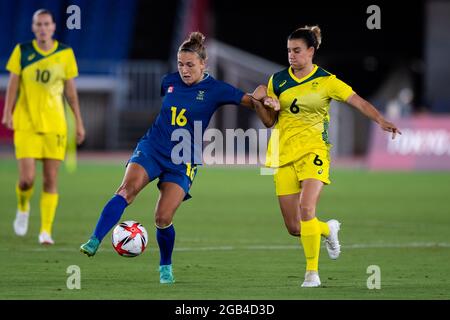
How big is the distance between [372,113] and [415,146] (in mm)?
17722

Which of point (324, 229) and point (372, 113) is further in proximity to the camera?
point (324, 229)

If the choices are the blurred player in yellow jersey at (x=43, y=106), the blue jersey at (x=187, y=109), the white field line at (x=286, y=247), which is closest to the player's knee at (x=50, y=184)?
the blurred player in yellow jersey at (x=43, y=106)

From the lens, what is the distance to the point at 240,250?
1209 centimetres

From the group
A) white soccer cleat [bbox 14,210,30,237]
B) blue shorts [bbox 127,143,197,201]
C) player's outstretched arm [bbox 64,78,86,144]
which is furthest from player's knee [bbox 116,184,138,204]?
white soccer cleat [bbox 14,210,30,237]

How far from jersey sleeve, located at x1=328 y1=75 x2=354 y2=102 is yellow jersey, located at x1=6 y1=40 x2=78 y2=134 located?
374 cm

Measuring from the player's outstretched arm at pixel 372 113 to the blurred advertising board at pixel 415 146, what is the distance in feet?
53.7

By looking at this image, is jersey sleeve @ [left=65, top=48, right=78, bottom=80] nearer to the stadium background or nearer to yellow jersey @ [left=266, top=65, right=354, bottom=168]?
the stadium background

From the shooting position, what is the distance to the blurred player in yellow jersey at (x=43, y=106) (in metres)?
12.5

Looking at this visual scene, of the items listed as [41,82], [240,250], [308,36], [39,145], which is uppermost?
[308,36]

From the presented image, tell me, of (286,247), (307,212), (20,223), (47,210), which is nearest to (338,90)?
(307,212)

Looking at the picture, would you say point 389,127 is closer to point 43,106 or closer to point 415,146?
point 43,106

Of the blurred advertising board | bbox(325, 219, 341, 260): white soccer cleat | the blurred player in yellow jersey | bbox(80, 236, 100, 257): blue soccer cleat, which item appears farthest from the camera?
the blurred advertising board

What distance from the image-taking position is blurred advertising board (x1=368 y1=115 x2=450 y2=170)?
26.0m

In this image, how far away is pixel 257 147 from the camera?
3175cm
